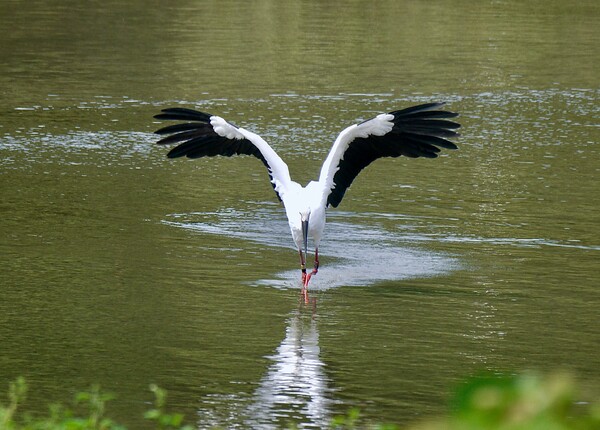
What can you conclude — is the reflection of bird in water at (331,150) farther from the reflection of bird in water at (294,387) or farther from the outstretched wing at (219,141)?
the reflection of bird in water at (294,387)

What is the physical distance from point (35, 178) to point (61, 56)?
10.2 meters

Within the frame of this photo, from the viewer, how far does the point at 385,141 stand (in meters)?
9.27

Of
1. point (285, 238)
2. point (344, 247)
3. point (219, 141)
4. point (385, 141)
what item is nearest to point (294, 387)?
point (385, 141)

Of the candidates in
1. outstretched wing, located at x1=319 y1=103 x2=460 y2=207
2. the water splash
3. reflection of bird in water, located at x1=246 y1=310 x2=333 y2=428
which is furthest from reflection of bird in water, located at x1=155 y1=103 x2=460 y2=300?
reflection of bird in water, located at x1=246 y1=310 x2=333 y2=428

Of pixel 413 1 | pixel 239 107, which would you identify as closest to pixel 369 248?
pixel 239 107

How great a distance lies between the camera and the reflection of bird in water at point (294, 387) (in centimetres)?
604

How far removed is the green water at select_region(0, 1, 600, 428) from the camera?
277 inches

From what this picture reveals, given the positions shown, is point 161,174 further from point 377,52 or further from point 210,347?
point 377,52

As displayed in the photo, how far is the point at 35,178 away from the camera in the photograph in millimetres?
13445

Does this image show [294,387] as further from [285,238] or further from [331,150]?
[285,238]

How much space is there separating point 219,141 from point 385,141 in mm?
1387

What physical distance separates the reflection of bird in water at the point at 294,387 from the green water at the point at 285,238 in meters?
0.02

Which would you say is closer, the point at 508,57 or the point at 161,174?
the point at 161,174

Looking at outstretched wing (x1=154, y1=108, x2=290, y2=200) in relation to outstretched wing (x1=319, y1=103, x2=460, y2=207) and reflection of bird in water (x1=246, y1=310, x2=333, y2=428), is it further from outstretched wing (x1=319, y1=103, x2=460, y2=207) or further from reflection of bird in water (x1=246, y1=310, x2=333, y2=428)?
reflection of bird in water (x1=246, y1=310, x2=333, y2=428)
